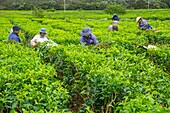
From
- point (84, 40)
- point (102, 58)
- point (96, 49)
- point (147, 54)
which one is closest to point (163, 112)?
point (102, 58)

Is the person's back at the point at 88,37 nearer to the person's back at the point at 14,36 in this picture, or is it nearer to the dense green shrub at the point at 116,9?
the person's back at the point at 14,36

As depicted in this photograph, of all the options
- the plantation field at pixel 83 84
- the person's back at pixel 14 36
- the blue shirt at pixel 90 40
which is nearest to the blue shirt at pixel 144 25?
the blue shirt at pixel 90 40

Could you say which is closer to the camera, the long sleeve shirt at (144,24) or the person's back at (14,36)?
the person's back at (14,36)

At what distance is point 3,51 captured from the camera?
731cm

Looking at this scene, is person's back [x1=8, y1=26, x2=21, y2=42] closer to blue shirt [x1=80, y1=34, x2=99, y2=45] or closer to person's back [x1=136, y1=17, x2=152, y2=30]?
blue shirt [x1=80, y1=34, x2=99, y2=45]

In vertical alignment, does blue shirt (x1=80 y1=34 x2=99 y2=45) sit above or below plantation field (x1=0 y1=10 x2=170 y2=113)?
above

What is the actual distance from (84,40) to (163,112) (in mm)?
6231

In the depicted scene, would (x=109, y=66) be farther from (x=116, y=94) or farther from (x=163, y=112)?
(x=163, y=112)

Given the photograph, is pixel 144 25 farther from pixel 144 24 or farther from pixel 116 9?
pixel 116 9

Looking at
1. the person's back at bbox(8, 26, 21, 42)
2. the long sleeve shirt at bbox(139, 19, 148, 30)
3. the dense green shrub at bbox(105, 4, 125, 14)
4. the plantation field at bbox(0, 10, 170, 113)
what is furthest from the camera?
the dense green shrub at bbox(105, 4, 125, 14)

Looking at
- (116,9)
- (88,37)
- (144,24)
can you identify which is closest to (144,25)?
(144,24)

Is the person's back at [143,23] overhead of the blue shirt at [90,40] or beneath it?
overhead

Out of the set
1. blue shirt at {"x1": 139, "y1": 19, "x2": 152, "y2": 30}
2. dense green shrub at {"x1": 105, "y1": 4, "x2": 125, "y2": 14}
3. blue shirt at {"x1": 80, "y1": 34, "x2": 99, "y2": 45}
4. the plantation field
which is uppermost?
dense green shrub at {"x1": 105, "y1": 4, "x2": 125, "y2": 14}

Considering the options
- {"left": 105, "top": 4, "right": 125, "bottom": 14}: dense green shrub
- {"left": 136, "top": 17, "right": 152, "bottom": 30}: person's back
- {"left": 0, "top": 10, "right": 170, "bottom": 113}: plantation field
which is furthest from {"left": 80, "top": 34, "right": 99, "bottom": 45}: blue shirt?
{"left": 105, "top": 4, "right": 125, "bottom": 14}: dense green shrub
